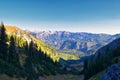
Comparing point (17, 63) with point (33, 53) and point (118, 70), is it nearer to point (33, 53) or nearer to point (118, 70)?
point (33, 53)

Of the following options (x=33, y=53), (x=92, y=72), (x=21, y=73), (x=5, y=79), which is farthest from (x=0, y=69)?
(x=33, y=53)

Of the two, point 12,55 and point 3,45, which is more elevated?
point 3,45

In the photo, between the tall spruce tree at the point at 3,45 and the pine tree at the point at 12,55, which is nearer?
the tall spruce tree at the point at 3,45

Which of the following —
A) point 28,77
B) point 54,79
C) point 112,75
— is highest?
point 112,75

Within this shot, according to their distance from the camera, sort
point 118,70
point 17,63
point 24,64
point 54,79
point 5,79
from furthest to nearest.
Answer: point 54,79 → point 24,64 → point 17,63 → point 5,79 → point 118,70

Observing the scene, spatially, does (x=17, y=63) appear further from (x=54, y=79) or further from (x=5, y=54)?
(x=54, y=79)

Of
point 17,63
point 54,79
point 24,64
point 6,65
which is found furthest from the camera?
point 54,79

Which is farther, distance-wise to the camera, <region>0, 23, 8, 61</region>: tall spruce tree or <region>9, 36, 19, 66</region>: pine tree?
<region>9, 36, 19, 66</region>: pine tree

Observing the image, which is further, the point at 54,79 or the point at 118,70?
the point at 54,79

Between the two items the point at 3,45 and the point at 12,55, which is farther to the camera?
the point at 12,55

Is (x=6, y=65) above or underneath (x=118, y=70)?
underneath
